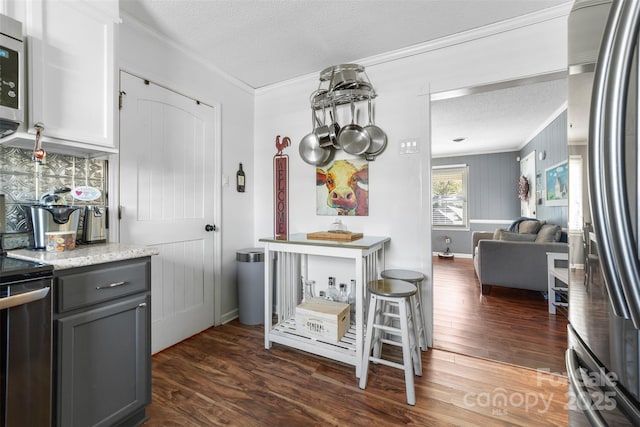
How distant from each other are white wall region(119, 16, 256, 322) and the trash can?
17 centimetres

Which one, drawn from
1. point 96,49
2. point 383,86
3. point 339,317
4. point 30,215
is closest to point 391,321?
point 339,317

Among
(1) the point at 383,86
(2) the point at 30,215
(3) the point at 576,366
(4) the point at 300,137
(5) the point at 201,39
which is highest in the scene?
(5) the point at 201,39

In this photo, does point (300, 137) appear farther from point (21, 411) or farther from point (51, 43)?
point (21, 411)

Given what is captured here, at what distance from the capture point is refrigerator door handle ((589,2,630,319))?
474mm

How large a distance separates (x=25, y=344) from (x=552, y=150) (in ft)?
17.7

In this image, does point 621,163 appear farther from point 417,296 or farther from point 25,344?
point 417,296

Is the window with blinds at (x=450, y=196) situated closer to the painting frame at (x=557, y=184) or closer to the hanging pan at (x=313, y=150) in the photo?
the painting frame at (x=557, y=184)

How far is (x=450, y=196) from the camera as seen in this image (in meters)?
6.65

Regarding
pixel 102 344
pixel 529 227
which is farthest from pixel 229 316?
pixel 529 227

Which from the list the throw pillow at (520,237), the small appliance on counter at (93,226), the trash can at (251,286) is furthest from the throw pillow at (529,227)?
the small appliance on counter at (93,226)

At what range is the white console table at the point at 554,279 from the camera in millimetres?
2955

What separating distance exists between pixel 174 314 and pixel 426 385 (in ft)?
6.29

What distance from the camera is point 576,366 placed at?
69cm

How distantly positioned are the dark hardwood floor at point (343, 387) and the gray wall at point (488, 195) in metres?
4.10
